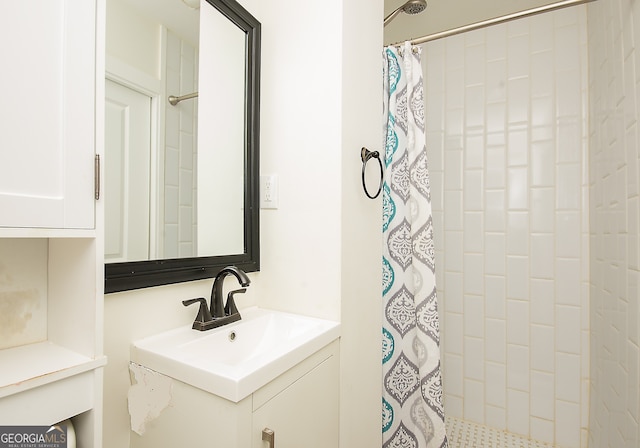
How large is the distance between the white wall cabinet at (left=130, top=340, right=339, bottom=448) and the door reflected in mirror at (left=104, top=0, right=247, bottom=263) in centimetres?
40

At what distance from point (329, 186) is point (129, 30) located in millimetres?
686

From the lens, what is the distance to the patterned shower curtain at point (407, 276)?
135 cm

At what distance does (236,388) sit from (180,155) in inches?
27.5

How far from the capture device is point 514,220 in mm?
1752

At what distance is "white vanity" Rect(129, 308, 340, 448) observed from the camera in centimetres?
68

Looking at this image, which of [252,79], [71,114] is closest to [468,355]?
[252,79]

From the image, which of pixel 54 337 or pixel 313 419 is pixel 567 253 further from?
pixel 54 337

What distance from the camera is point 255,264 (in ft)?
3.97

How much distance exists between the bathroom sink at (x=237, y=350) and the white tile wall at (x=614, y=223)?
3.43 ft

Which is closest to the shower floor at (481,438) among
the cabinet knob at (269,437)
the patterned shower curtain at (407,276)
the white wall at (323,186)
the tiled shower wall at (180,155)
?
the patterned shower curtain at (407,276)

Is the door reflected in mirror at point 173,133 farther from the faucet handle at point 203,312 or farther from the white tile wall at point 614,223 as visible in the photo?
the white tile wall at point 614,223

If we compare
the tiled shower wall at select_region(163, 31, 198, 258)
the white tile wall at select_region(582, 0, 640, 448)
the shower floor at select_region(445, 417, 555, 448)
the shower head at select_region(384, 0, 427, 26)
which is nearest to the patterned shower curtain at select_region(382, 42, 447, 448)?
the shower head at select_region(384, 0, 427, 26)

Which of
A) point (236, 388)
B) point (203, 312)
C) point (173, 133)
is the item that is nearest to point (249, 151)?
point (173, 133)

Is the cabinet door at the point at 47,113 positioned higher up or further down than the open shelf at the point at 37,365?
higher up
